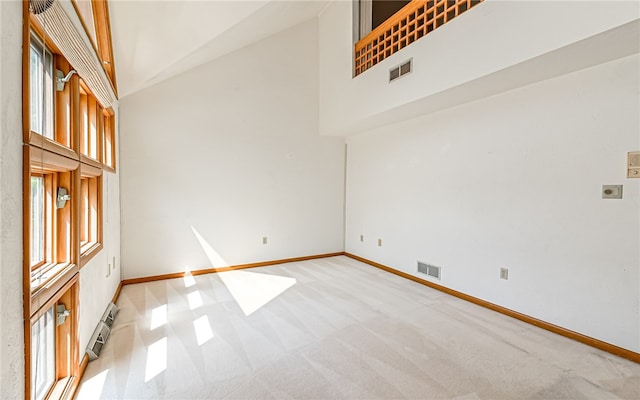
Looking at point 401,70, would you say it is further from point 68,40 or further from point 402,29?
A: point 68,40

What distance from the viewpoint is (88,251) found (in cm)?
210

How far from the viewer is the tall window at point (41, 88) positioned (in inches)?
56.7

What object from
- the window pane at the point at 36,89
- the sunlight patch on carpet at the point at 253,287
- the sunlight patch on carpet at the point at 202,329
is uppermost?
the window pane at the point at 36,89

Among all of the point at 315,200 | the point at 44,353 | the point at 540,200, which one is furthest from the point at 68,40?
the point at 315,200

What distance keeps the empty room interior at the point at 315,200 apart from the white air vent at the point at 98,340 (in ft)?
0.09

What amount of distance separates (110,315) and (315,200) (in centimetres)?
320

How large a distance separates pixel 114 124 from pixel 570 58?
4.37 metres

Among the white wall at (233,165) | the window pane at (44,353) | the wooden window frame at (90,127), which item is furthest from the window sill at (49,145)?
the white wall at (233,165)

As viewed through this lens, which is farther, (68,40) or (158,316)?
(158,316)

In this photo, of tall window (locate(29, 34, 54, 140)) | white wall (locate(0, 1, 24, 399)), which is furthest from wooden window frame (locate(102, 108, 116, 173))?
white wall (locate(0, 1, 24, 399))

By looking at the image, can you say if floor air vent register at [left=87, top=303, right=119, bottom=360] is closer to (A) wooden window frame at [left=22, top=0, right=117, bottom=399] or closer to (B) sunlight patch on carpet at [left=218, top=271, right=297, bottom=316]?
(A) wooden window frame at [left=22, top=0, right=117, bottom=399]

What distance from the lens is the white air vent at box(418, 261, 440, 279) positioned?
363 centimetres

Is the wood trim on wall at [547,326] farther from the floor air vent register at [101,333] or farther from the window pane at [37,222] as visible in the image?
the window pane at [37,222]

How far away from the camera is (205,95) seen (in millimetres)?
4082
